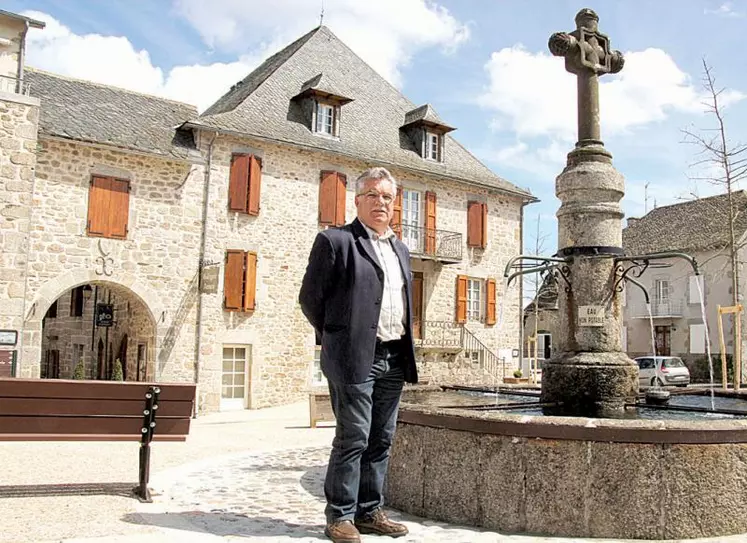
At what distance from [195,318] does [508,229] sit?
1034cm

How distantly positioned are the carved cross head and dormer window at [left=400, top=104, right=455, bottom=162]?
13871mm

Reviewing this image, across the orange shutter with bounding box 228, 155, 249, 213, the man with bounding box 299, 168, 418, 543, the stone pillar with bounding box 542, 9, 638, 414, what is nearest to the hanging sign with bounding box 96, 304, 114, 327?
the orange shutter with bounding box 228, 155, 249, 213

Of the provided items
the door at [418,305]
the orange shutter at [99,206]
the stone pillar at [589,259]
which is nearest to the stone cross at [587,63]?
the stone pillar at [589,259]

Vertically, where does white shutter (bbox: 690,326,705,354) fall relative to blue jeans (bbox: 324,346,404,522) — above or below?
above

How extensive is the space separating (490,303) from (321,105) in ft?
25.1

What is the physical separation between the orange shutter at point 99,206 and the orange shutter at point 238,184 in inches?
107

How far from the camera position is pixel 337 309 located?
3.60m

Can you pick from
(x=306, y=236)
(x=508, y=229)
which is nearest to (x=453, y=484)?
(x=306, y=236)

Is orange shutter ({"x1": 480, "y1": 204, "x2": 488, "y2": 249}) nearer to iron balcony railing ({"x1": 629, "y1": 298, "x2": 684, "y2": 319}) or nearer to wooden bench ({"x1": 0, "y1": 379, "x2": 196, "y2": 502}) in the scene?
iron balcony railing ({"x1": 629, "y1": 298, "x2": 684, "y2": 319})

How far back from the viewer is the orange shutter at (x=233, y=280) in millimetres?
15859

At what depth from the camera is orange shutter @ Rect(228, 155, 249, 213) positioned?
16.0 m

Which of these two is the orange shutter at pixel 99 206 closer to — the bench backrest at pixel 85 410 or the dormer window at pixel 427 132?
the dormer window at pixel 427 132

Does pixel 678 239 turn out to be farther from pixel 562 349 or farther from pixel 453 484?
A: pixel 453 484

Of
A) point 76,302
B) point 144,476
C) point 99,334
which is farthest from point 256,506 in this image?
point 76,302
